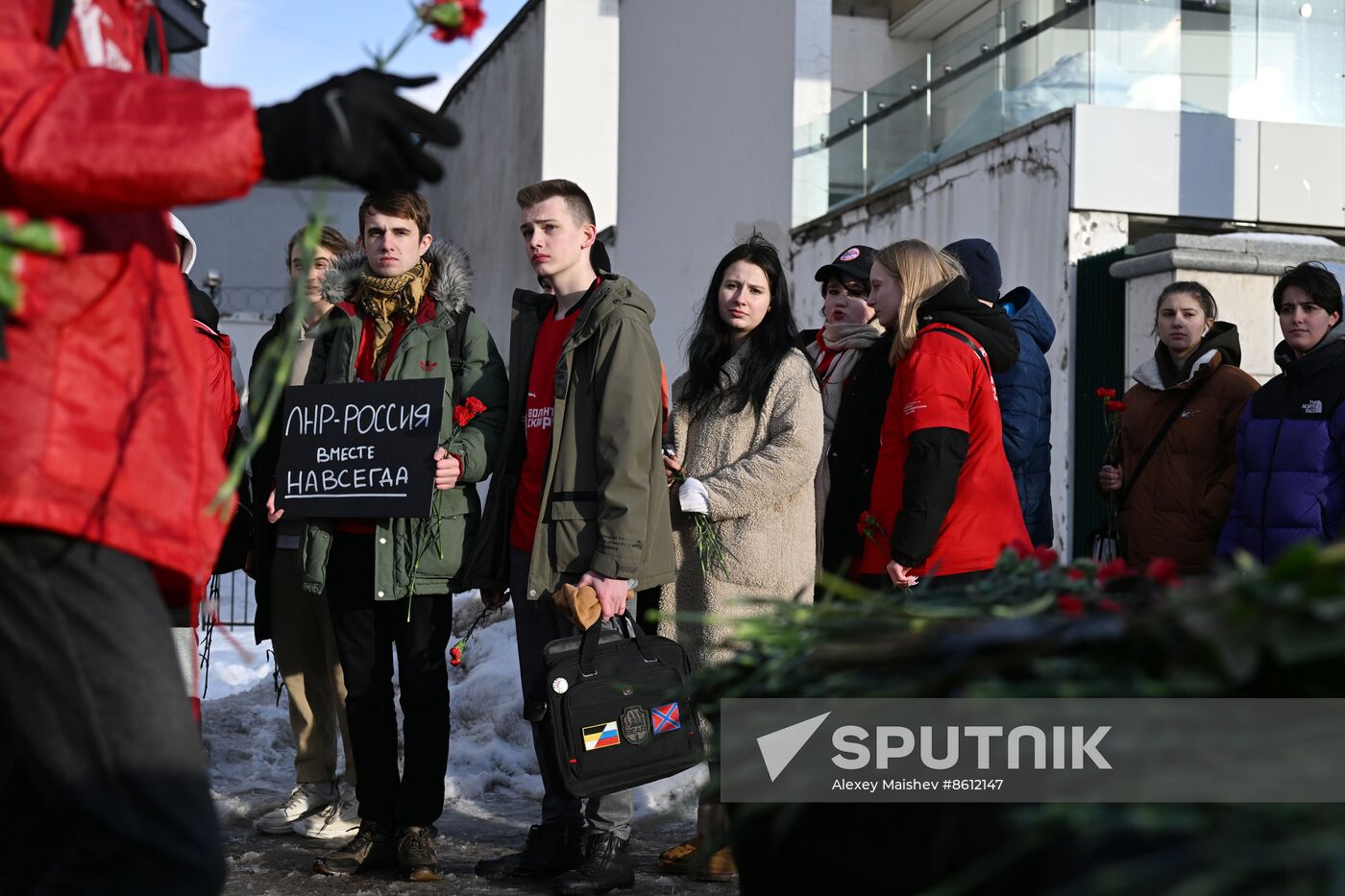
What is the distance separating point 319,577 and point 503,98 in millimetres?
21281

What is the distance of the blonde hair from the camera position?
185 inches

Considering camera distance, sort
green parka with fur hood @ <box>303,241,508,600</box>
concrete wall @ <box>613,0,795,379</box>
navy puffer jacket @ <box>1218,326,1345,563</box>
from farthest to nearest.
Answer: concrete wall @ <box>613,0,795,379</box>
navy puffer jacket @ <box>1218,326,1345,563</box>
green parka with fur hood @ <box>303,241,508,600</box>

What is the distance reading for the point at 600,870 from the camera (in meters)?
4.39

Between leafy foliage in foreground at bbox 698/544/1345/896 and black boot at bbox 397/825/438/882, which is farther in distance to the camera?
black boot at bbox 397/825/438/882

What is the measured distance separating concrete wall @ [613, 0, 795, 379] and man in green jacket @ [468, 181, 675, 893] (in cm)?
999

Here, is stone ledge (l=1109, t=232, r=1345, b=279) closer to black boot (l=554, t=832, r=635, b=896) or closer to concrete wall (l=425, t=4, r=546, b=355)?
black boot (l=554, t=832, r=635, b=896)

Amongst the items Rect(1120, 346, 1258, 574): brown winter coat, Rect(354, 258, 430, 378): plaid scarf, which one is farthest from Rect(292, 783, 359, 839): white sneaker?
Rect(1120, 346, 1258, 574): brown winter coat

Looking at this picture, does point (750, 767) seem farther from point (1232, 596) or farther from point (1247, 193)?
point (1247, 193)

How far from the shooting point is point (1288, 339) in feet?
18.1

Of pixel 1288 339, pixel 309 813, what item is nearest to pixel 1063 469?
pixel 1288 339

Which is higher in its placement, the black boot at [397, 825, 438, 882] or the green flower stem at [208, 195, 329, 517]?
the green flower stem at [208, 195, 329, 517]

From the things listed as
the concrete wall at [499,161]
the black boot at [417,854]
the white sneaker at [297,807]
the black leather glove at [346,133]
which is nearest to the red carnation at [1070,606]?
the black leather glove at [346,133]

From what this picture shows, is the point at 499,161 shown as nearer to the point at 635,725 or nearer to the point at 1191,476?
the point at 1191,476

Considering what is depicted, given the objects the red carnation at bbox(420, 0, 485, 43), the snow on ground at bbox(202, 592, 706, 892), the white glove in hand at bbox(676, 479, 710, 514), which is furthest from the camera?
the snow on ground at bbox(202, 592, 706, 892)
